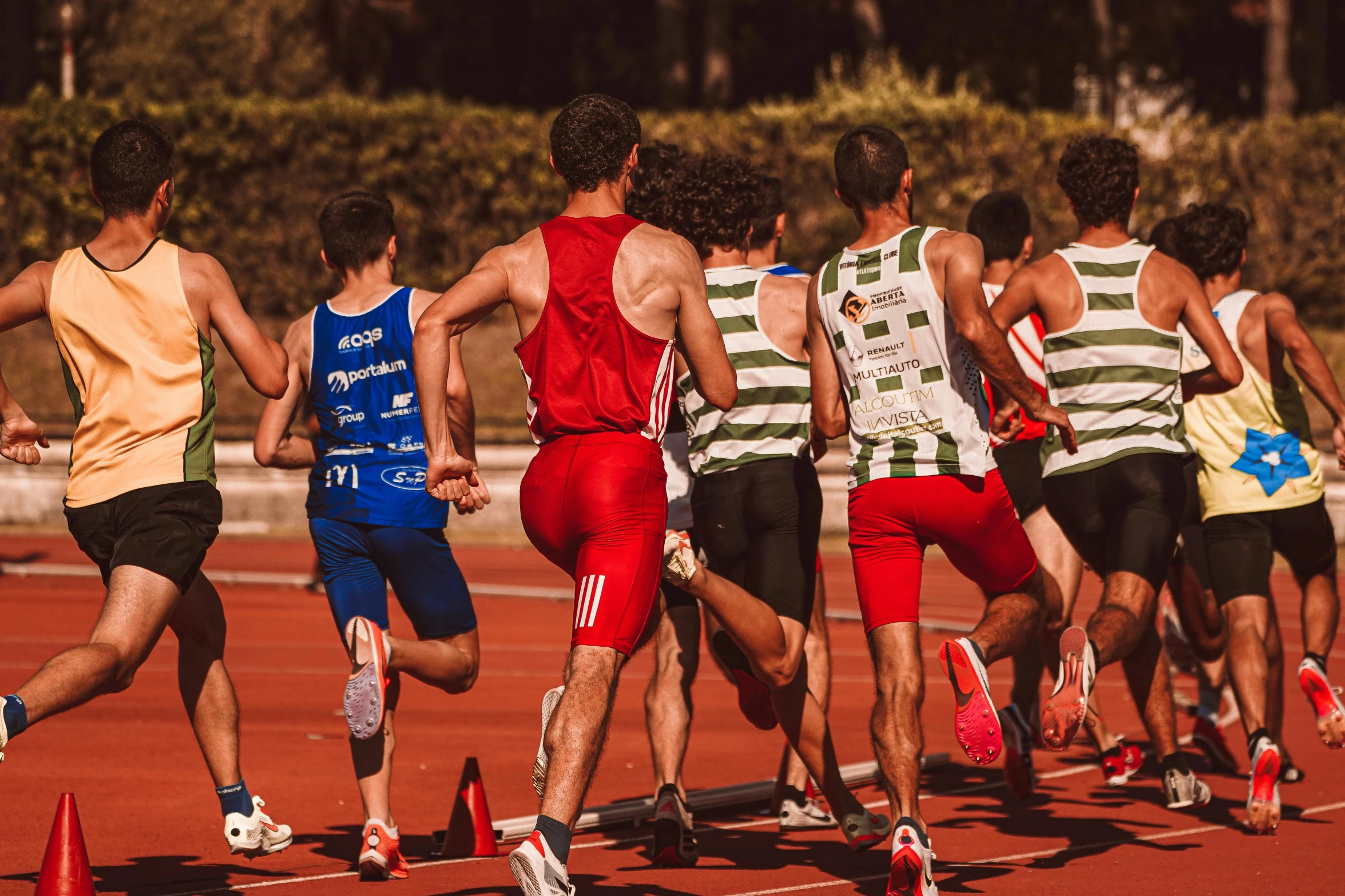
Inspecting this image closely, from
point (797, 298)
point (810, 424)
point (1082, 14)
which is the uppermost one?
point (1082, 14)

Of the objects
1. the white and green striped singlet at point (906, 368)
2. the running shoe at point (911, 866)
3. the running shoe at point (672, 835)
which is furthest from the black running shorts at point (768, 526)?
the running shoe at point (911, 866)

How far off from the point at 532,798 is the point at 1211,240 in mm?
3731

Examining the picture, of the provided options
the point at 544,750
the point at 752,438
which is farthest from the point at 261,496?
the point at 544,750

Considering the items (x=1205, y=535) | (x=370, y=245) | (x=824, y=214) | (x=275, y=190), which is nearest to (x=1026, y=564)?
(x=1205, y=535)

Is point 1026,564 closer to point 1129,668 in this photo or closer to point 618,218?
point 1129,668

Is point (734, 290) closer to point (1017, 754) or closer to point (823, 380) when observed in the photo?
point (823, 380)

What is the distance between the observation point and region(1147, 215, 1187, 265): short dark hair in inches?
288

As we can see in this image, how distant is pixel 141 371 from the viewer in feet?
17.1

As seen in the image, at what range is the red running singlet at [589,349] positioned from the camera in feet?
15.8

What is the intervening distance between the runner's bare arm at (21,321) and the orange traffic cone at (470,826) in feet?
6.00

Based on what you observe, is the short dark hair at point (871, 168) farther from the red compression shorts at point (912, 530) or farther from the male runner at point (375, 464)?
the male runner at point (375, 464)

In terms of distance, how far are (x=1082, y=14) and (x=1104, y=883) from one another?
32.7 metres

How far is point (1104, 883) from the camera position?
5578 millimetres

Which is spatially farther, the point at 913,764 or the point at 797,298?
the point at 797,298
